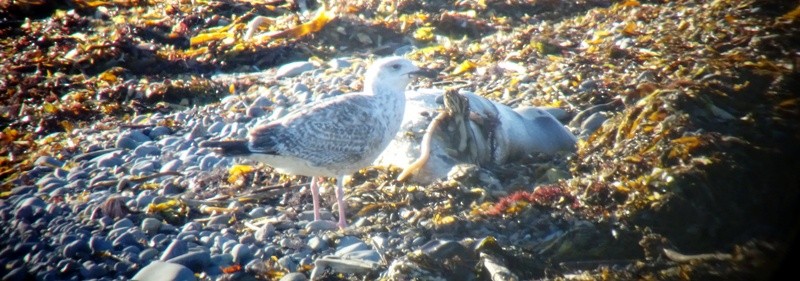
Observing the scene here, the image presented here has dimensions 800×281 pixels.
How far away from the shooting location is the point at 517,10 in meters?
9.29

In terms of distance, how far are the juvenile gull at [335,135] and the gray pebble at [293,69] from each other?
9.07 ft

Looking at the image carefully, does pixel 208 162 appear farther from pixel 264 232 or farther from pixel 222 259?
pixel 222 259

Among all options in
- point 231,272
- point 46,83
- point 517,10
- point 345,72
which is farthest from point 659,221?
point 46,83

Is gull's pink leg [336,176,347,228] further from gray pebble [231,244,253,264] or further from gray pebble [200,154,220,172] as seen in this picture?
gray pebble [200,154,220,172]

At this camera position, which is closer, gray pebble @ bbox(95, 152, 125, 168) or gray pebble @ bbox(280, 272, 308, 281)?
gray pebble @ bbox(280, 272, 308, 281)

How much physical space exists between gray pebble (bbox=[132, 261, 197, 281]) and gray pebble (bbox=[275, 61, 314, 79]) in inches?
162

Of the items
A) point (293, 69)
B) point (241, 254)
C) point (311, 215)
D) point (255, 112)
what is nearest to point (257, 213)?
point (311, 215)

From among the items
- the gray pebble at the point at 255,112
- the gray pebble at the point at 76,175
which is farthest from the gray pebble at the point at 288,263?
the gray pebble at the point at 255,112

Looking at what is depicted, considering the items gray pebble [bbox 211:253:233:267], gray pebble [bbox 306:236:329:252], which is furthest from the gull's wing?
gray pebble [bbox 211:253:233:267]

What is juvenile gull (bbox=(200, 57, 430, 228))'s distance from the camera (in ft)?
16.1

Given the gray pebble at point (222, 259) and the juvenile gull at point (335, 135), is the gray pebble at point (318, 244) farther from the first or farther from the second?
the gray pebble at point (222, 259)

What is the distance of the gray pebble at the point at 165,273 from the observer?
4082 millimetres

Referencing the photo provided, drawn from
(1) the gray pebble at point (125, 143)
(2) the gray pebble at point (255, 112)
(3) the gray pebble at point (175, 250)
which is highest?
(3) the gray pebble at point (175, 250)

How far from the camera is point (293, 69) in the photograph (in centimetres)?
810
